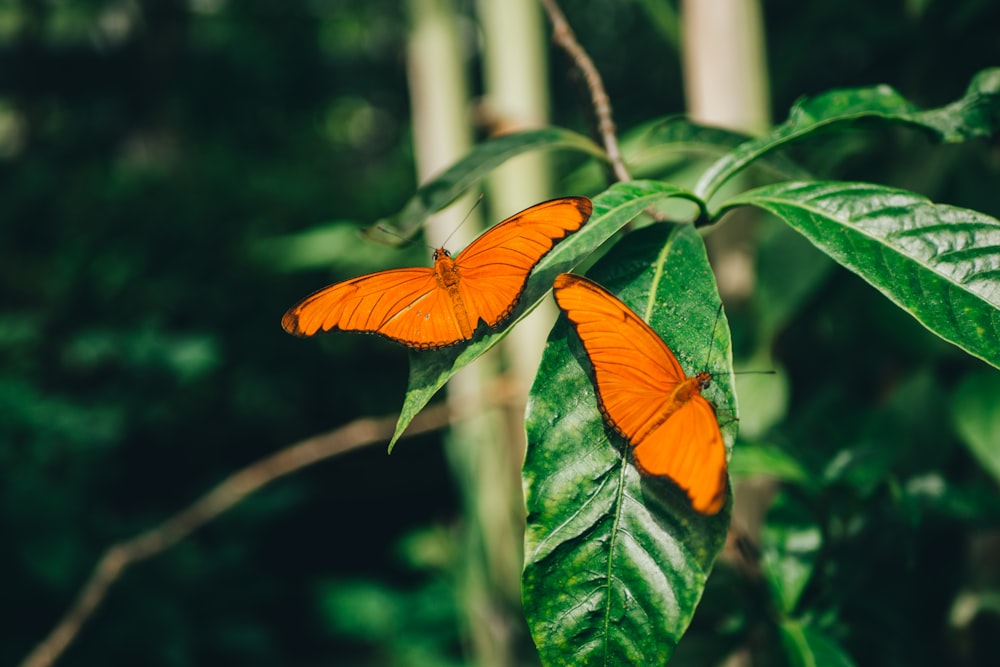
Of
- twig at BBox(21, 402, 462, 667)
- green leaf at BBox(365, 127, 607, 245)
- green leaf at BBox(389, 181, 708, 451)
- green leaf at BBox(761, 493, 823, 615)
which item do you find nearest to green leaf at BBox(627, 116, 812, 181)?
green leaf at BBox(365, 127, 607, 245)

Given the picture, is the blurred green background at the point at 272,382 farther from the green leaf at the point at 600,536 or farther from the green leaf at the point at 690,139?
the green leaf at the point at 600,536

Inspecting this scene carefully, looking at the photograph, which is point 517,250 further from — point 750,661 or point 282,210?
point 282,210

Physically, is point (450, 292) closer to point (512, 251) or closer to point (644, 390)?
point (512, 251)

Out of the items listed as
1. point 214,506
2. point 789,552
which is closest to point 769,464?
point 789,552

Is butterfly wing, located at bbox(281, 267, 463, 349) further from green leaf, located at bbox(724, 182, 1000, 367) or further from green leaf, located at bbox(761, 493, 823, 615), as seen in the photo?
green leaf, located at bbox(761, 493, 823, 615)

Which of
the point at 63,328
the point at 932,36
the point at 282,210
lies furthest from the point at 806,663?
the point at 282,210
